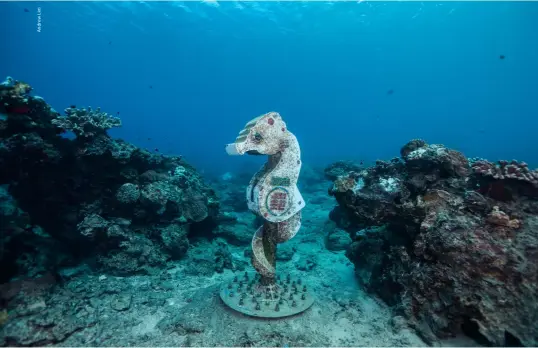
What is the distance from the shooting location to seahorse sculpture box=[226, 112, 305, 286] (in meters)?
5.23

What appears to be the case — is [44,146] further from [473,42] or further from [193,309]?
[473,42]

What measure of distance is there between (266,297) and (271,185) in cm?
227

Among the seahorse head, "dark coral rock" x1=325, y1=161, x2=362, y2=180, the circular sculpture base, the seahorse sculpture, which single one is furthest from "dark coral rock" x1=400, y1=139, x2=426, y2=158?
"dark coral rock" x1=325, y1=161, x2=362, y2=180

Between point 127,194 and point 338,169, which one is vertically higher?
point 338,169

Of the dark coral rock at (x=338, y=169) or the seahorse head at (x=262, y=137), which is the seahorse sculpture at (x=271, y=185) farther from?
the dark coral rock at (x=338, y=169)

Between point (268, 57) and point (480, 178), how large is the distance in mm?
70677

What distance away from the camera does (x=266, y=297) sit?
5.45 m

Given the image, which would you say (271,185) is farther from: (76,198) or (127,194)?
(76,198)

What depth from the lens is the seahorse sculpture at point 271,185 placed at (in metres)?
5.23

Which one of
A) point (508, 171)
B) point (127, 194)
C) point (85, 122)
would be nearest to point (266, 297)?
point (127, 194)

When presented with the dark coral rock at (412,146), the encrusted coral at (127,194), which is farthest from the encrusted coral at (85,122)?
the dark coral rock at (412,146)

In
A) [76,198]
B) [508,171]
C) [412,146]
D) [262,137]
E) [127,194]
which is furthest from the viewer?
[127,194]

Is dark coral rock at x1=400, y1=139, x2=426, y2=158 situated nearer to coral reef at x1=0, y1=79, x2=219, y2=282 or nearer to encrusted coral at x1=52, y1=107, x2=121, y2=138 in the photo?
coral reef at x1=0, y1=79, x2=219, y2=282

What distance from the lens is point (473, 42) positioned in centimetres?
5472
